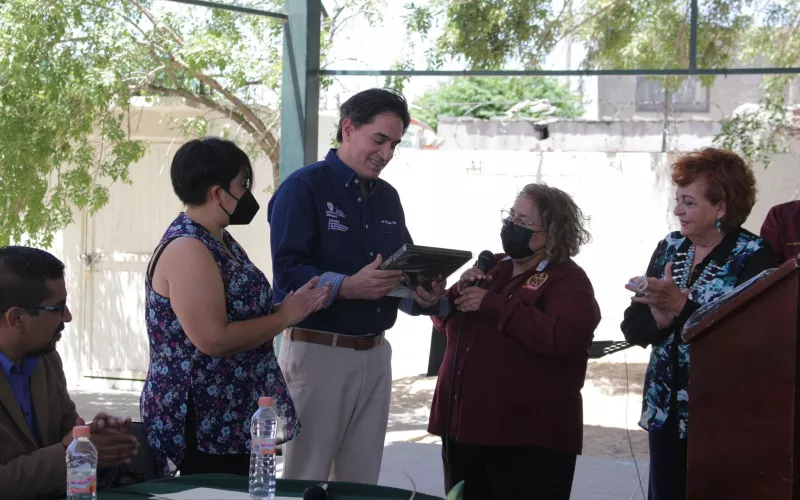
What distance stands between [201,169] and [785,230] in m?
2.41

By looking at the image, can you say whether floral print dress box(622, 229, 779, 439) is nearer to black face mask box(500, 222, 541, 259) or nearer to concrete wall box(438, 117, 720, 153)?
black face mask box(500, 222, 541, 259)

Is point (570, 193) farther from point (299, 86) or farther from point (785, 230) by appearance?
point (785, 230)

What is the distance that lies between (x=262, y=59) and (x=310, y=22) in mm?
3547

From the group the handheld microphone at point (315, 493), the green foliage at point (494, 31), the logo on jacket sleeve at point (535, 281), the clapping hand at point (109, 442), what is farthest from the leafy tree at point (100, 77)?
the handheld microphone at point (315, 493)

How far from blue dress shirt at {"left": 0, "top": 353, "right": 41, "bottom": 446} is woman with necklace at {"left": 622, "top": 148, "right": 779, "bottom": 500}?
6.31ft

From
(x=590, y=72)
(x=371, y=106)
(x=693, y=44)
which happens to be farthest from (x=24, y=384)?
(x=693, y=44)

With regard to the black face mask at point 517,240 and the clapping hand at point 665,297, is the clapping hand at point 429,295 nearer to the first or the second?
the black face mask at point 517,240

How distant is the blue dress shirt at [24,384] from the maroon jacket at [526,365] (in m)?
1.52

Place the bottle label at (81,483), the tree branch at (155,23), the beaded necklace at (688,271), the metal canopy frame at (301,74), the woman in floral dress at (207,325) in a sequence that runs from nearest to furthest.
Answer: the bottle label at (81,483)
the woman in floral dress at (207,325)
the beaded necklace at (688,271)
the metal canopy frame at (301,74)
the tree branch at (155,23)

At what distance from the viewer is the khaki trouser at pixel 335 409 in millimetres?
3436

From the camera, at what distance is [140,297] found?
1053 centimetres

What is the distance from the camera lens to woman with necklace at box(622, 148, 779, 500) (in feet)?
10.7

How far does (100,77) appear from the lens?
27.3 feet

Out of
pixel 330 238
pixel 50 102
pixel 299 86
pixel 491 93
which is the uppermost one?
pixel 491 93
